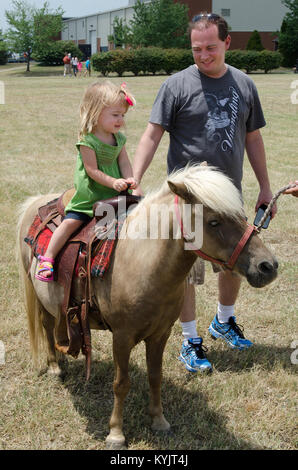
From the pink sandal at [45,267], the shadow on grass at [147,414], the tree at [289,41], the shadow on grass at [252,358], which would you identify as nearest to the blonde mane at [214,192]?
the pink sandal at [45,267]

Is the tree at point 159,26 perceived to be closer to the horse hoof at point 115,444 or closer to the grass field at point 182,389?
the grass field at point 182,389

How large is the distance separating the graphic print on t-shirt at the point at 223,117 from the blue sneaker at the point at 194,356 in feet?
5.25

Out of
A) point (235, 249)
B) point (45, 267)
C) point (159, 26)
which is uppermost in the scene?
point (159, 26)

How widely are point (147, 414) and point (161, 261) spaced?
1.33 m

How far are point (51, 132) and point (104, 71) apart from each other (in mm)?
24198

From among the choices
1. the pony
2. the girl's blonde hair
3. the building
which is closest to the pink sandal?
the pony

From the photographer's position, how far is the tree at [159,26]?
44.1m

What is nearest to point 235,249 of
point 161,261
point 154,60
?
point 161,261

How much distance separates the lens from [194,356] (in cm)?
377

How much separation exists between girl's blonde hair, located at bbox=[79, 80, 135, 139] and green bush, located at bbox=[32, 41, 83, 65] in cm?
5567

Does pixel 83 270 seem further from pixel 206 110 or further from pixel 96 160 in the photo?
pixel 206 110

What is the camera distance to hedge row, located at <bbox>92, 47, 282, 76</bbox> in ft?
120

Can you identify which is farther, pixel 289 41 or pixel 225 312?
pixel 289 41
